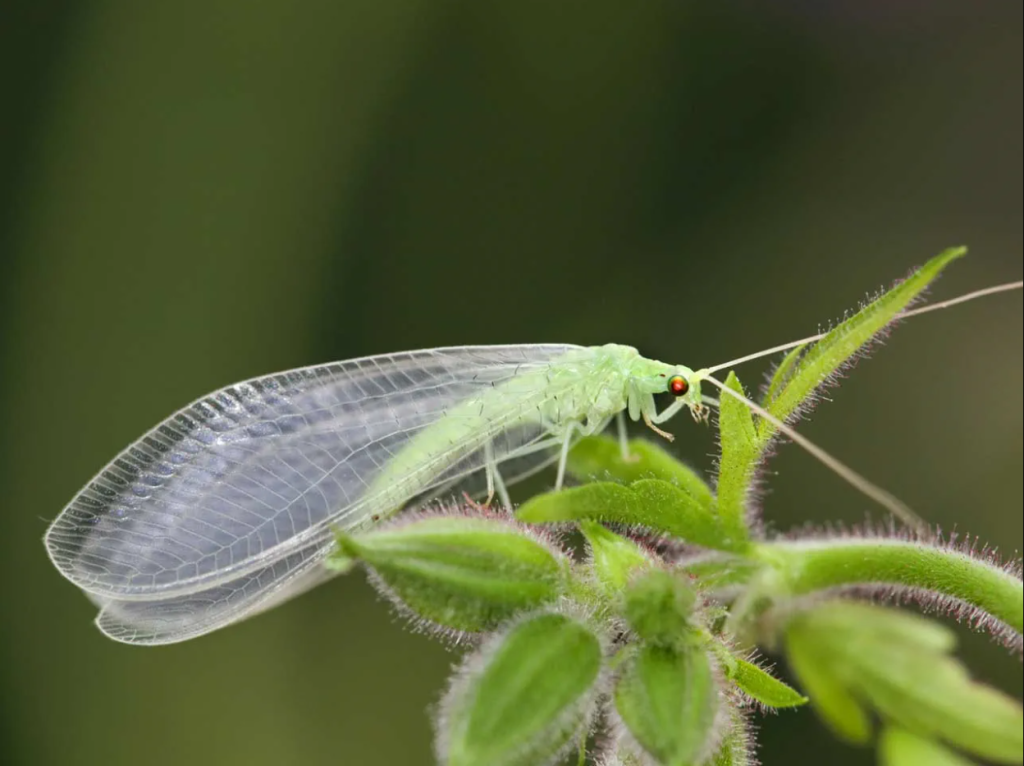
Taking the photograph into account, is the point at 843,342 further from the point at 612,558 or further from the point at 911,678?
the point at 911,678

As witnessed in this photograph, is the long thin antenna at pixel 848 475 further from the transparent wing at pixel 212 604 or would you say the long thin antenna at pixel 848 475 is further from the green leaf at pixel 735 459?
the transparent wing at pixel 212 604

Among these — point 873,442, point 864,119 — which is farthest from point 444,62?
point 873,442

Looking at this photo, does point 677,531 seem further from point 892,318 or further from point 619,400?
point 619,400

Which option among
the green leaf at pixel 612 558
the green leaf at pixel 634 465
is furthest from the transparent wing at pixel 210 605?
the green leaf at pixel 612 558

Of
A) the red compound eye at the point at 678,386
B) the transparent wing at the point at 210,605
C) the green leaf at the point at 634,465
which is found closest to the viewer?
the green leaf at the point at 634,465

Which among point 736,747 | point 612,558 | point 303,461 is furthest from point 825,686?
point 303,461


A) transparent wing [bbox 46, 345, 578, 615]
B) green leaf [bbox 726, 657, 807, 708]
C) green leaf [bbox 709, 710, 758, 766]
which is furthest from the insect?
green leaf [bbox 709, 710, 758, 766]
